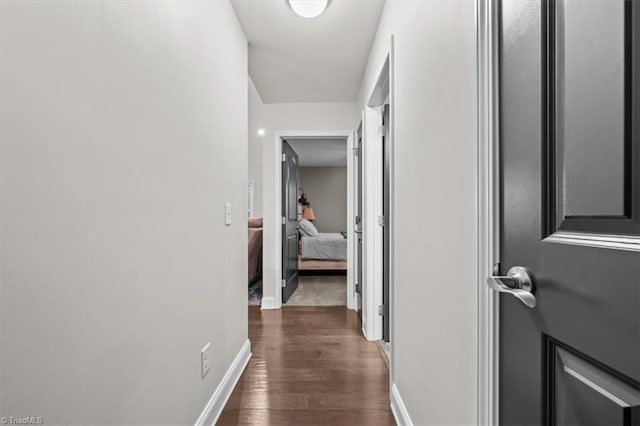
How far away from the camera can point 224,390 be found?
1934 mm

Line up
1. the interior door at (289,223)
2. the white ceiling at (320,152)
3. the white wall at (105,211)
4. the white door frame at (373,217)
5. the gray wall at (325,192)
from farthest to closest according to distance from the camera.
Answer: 1. the gray wall at (325,192)
2. the white ceiling at (320,152)
3. the interior door at (289,223)
4. the white door frame at (373,217)
5. the white wall at (105,211)

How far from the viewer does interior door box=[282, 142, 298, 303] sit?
4109 millimetres

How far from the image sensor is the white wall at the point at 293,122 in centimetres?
398

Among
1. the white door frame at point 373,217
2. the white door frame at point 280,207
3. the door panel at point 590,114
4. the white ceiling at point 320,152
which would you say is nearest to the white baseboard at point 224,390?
the white door frame at point 373,217

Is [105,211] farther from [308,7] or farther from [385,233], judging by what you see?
[385,233]

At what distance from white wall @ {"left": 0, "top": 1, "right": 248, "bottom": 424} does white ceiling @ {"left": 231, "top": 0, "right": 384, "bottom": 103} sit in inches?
27.6

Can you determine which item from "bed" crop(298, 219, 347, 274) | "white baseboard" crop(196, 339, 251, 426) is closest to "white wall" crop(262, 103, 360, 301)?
"white baseboard" crop(196, 339, 251, 426)

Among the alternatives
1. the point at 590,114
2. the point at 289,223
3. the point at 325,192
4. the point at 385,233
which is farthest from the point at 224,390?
the point at 325,192

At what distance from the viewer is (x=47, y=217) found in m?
0.75

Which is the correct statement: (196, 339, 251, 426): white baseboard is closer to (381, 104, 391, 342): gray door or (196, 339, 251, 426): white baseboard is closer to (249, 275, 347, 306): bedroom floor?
(381, 104, 391, 342): gray door

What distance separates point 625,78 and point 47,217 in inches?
43.5

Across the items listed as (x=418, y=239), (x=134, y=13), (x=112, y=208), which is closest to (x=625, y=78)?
(x=418, y=239)

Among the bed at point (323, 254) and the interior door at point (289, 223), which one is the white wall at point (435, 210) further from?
the bed at point (323, 254)

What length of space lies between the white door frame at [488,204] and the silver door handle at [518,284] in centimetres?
9
